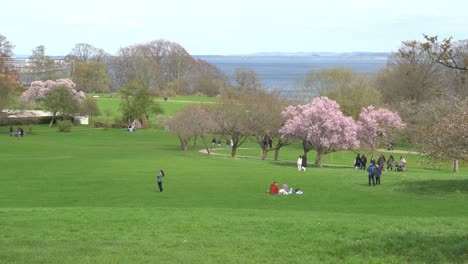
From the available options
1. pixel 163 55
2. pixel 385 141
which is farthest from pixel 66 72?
pixel 385 141

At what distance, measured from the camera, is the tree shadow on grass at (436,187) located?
31188 mm

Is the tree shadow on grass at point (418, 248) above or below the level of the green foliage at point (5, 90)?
below

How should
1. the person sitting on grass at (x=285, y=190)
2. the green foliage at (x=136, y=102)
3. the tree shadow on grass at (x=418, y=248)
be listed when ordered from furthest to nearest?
the green foliage at (x=136, y=102) < the person sitting on grass at (x=285, y=190) < the tree shadow on grass at (x=418, y=248)

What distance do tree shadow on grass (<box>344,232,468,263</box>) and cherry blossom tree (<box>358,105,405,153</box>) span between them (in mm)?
42756

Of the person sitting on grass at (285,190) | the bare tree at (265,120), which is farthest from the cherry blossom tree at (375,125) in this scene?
the person sitting on grass at (285,190)

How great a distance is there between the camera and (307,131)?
54031mm

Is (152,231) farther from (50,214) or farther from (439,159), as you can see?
(439,159)

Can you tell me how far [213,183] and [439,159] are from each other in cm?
1231

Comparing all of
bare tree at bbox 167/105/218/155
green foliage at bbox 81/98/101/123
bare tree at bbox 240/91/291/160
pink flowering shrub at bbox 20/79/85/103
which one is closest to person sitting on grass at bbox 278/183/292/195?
bare tree at bbox 240/91/291/160

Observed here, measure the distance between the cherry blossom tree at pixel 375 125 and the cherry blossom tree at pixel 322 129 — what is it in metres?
4.34

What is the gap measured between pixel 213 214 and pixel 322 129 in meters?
32.5

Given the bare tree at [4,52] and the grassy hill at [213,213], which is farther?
the bare tree at [4,52]

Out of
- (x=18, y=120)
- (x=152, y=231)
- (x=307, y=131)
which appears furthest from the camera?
(x=18, y=120)

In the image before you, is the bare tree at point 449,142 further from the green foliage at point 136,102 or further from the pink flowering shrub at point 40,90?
the pink flowering shrub at point 40,90
